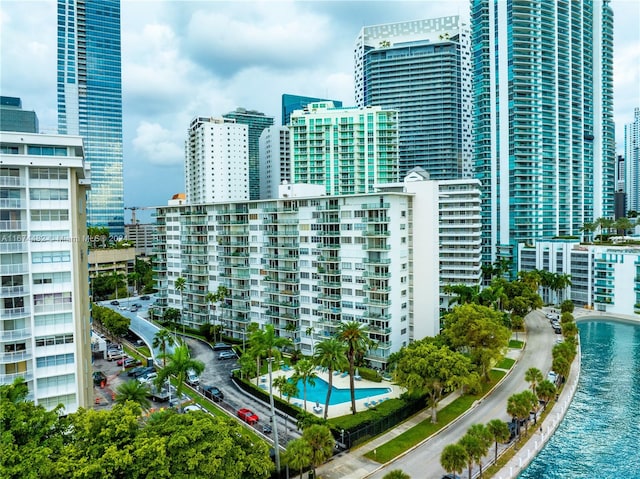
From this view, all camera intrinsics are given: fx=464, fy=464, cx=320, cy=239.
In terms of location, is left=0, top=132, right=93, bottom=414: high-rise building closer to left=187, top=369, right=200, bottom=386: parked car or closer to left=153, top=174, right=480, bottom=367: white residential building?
left=187, top=369, right=200, bottom=386: parked car

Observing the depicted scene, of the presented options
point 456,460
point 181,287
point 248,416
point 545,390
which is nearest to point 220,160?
point 181,287

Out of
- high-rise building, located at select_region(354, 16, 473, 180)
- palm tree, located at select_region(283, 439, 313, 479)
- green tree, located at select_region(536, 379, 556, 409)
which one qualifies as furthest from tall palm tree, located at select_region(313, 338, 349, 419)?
high-rise building, located at select_region(354, 16, 473, 180)

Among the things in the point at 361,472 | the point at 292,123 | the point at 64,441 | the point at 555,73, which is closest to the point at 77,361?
the point at 64,441

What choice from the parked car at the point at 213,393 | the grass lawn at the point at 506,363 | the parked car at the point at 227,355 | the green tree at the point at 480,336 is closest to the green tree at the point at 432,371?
the green tree at the point at 480,336

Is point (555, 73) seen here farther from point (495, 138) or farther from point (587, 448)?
point (587, 448)

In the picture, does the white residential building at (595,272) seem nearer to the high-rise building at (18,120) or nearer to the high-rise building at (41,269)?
the high-rise building at (41,269)

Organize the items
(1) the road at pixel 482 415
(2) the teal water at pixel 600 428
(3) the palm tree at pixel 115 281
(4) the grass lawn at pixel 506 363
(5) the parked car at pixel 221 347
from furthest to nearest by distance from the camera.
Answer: (3) the palm tree at pixel 115 281
(5) the parked car at pixel 221 347
(4) the grass lawn at pixel 506 363
(2) the teal water at pixel 600 428
(1) the road at pixel 482 415
